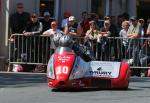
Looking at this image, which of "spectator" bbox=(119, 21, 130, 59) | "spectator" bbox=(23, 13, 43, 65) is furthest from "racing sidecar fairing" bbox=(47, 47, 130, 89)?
"spectator" bbox=(23, 13, 43, 65)

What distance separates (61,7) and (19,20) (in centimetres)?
257

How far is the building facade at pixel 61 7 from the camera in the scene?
22.6m

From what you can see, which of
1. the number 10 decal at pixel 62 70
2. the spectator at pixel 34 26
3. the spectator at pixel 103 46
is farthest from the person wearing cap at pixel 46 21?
the number 10 decal at pixel 62 70

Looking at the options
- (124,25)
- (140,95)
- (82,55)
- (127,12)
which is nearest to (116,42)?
(124,25)

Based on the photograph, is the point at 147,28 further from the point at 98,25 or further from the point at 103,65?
the point at 103,65

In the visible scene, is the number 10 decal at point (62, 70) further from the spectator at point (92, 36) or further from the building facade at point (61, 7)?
the building facade at point (61, 7)

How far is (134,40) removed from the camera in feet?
70.4

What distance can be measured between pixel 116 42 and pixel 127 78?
6.02 meters

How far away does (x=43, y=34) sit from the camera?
21.6 m

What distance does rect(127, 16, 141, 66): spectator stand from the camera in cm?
2123

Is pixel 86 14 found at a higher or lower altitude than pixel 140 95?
higher

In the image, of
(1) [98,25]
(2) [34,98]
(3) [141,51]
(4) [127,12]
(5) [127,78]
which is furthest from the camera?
(4) [127,12]

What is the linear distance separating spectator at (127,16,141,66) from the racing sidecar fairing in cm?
545

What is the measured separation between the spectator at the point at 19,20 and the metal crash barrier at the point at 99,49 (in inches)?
18.9
